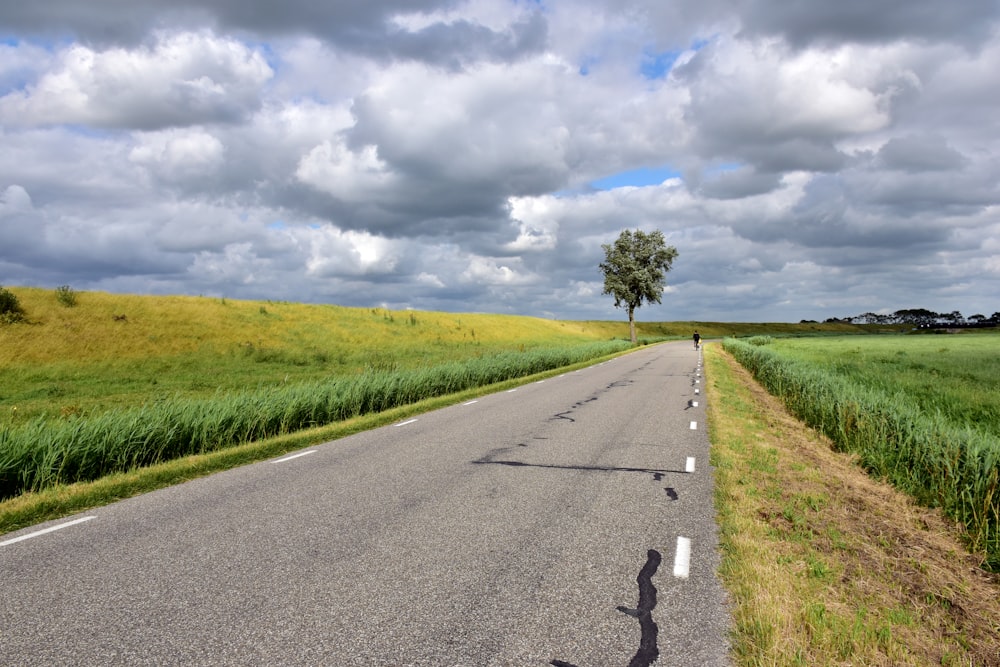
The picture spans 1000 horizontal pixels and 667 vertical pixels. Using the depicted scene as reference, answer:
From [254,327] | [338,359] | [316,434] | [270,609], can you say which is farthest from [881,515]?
[254,327]

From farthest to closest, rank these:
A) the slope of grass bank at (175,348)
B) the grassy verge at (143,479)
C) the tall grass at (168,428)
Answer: the slope of grass bank at (175,348) < the tall grass at (168,428) < the grassy verge at (143,479)

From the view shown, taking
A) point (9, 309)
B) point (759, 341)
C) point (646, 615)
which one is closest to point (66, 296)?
point (9, 309)

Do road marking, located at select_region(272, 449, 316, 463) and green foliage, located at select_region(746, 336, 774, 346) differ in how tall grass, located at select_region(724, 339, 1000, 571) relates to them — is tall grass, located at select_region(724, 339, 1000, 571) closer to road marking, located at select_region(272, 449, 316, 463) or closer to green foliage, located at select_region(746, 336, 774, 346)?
road marking, located at select_region(272, 449, 316, 463)

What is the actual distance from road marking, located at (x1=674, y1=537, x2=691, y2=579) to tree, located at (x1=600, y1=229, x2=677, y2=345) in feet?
228

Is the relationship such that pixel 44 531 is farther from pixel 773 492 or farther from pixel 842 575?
pixel 773 492

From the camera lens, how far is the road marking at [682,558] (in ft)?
16.2

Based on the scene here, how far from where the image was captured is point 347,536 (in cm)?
581

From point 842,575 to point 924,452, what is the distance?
4.08 metres

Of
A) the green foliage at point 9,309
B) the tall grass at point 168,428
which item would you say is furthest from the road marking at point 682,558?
the green foliage at point 9,309

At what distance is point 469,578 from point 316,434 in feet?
27.0

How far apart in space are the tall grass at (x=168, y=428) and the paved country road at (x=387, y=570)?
81.8 inches

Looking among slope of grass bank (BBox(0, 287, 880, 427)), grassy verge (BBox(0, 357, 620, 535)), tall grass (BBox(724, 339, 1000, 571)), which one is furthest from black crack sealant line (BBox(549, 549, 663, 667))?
slope of grass bank (BBox(0, 287, 880, 427))

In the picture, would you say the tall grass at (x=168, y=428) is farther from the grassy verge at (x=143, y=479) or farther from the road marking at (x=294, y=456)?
the road marking at (x=294, y=456)

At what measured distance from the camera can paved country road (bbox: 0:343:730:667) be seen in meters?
3.80
